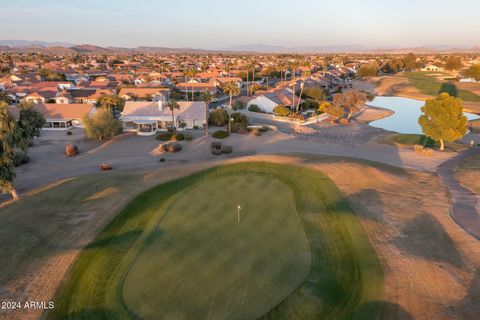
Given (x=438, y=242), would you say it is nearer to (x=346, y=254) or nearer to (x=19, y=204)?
(x=346, y=254)

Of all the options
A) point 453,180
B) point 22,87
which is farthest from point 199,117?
point 22,87

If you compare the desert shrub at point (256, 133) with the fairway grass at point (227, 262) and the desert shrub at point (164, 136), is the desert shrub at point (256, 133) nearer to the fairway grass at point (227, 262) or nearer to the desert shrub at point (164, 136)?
the desert shrub at point (164, 136)

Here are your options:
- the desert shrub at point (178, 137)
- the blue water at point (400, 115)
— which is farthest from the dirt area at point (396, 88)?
the desert shrub at point (178, 137)

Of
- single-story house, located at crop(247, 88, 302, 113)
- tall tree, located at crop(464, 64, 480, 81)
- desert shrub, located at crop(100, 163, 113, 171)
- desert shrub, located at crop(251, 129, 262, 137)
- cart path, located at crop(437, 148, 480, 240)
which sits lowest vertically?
desert shrub, located at crop(100, 163, 113, 171)

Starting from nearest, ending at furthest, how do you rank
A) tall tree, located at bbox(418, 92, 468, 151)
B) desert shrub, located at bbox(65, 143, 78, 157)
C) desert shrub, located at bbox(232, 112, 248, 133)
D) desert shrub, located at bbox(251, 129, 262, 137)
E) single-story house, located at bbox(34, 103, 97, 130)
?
1. desert shrub, located at bbox(65, 143, 78, 157)
2. tall tree, located at bbox(418, 92, 468, 151)
3. desert shrub, located at bbox(251, 129, 262, 137)
4. desert shrub, located at bbox(232, 112, 248, 133)
5. single-story house, located at bbox(34, 103, 97, 130)

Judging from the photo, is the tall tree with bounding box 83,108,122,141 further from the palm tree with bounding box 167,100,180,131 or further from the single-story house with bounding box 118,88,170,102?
the single-story house with bounding box 118,88,170,102

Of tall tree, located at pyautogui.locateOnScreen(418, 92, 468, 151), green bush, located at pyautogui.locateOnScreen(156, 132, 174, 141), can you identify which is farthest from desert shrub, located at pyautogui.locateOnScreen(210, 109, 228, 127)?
tall tree, located at pyautogui.locateOnScreen(418, 92, 468, 151)

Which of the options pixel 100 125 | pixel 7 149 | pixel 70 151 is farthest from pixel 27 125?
pixel 100 125
